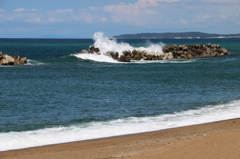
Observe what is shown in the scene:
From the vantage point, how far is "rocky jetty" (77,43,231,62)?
58725 mm

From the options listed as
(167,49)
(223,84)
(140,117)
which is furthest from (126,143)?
(167,49)

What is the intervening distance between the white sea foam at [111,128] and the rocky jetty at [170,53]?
37.4 meters

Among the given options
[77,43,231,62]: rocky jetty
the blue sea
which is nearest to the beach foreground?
the blue sea

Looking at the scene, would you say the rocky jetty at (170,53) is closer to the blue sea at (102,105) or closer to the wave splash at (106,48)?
the wave splash at (106,48)

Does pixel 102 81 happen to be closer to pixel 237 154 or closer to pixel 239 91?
pixel 239 91

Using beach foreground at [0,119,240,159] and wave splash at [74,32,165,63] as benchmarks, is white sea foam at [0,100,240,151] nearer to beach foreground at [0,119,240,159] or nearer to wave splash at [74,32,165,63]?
beach foreground at [0,119,240,159]

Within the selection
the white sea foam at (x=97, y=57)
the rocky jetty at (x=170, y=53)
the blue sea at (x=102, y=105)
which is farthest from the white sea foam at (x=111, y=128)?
the white sea foam at (x=97, y=57)

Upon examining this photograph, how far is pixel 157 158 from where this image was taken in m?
10.8

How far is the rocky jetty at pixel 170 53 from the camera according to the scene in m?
58.7

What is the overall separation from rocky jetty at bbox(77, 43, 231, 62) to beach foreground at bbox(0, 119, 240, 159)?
42413 mm

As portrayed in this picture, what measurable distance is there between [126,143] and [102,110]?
22.0 feet

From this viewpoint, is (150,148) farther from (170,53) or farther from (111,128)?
(170,53)

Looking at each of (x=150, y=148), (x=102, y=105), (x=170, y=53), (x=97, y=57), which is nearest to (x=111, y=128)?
(x=150, y=148)

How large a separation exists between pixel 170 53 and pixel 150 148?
51.9 metres
